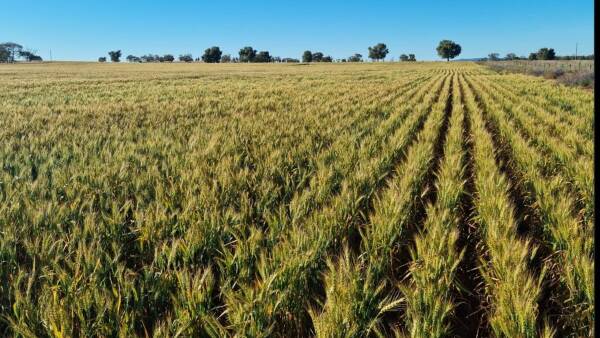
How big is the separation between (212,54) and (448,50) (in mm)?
77610

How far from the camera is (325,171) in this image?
4.46m

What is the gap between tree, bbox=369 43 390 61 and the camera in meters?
145

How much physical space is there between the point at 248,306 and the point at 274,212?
71.1 inches

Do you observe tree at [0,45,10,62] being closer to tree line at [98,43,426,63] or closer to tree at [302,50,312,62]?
tree line at [98,43,426,63]

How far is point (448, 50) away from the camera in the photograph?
13325 centimetres

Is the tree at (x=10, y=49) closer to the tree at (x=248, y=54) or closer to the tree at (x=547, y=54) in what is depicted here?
the tree at (x=248, y=54)

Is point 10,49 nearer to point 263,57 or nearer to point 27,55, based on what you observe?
point 27,55

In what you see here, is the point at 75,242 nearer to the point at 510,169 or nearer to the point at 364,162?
the point at 364,162

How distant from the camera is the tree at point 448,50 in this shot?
436 feet

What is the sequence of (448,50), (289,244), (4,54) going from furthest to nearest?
(448,50) → (4,54) → (289,244)

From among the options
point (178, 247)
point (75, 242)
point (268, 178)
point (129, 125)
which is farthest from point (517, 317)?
point (129, 125)

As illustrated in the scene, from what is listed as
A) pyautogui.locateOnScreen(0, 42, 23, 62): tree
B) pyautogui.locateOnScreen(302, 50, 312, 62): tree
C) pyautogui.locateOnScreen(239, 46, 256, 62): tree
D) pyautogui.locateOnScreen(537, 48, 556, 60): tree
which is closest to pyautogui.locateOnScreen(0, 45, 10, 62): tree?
pyautogui.locateOnScreen(0, 42, 23, 62): tree

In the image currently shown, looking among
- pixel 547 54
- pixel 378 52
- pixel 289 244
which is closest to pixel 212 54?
pixel 378 52

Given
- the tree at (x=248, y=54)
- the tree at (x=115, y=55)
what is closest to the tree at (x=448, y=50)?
the tree at (x=248, y=54)
